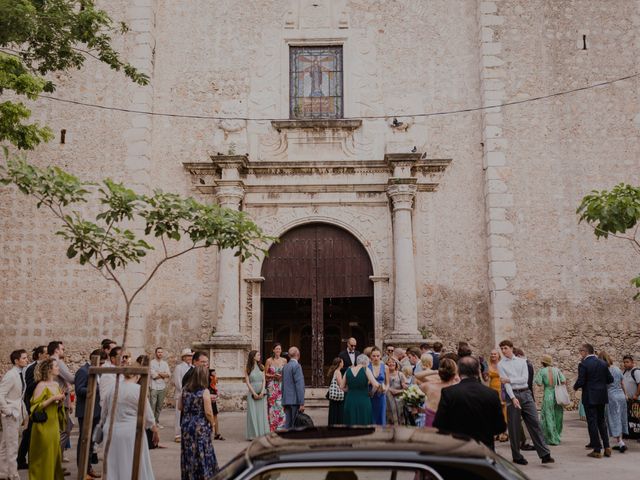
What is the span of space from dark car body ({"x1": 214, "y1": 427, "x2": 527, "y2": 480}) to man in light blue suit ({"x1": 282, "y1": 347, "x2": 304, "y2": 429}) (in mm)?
6414

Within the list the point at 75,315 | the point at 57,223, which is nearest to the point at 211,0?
the point at 57,223

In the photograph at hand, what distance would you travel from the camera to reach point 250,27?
15.4 m

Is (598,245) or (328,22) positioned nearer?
(598,245)

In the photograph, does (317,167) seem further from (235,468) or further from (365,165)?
(235,468)

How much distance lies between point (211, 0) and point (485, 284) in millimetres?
9552

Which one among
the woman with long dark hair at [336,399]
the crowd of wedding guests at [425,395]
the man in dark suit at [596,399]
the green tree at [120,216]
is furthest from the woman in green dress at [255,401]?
the man in dark suit at [596,399]

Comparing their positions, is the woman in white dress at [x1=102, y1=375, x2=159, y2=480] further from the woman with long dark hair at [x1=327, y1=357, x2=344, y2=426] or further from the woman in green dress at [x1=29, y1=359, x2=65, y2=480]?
the woman with long dark hair at [x1=327, y1=357, x2=344, y2=426]

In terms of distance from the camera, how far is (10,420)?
7410 millimetres

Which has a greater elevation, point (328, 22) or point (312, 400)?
point (328, 22)

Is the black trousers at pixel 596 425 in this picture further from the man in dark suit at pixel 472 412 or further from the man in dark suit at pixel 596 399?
the man in dark suit at pixel 472 412

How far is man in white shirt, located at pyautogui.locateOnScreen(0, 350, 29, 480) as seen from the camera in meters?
7.34

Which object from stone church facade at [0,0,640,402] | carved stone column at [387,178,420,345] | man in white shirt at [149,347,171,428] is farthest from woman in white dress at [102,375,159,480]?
carved stone column at [387,178,420,345]

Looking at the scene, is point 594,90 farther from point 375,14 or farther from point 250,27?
point 250,27

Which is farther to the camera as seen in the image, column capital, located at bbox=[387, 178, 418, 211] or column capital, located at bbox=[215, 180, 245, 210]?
column capital, located at bbox=[215, 180, 245, 210]
